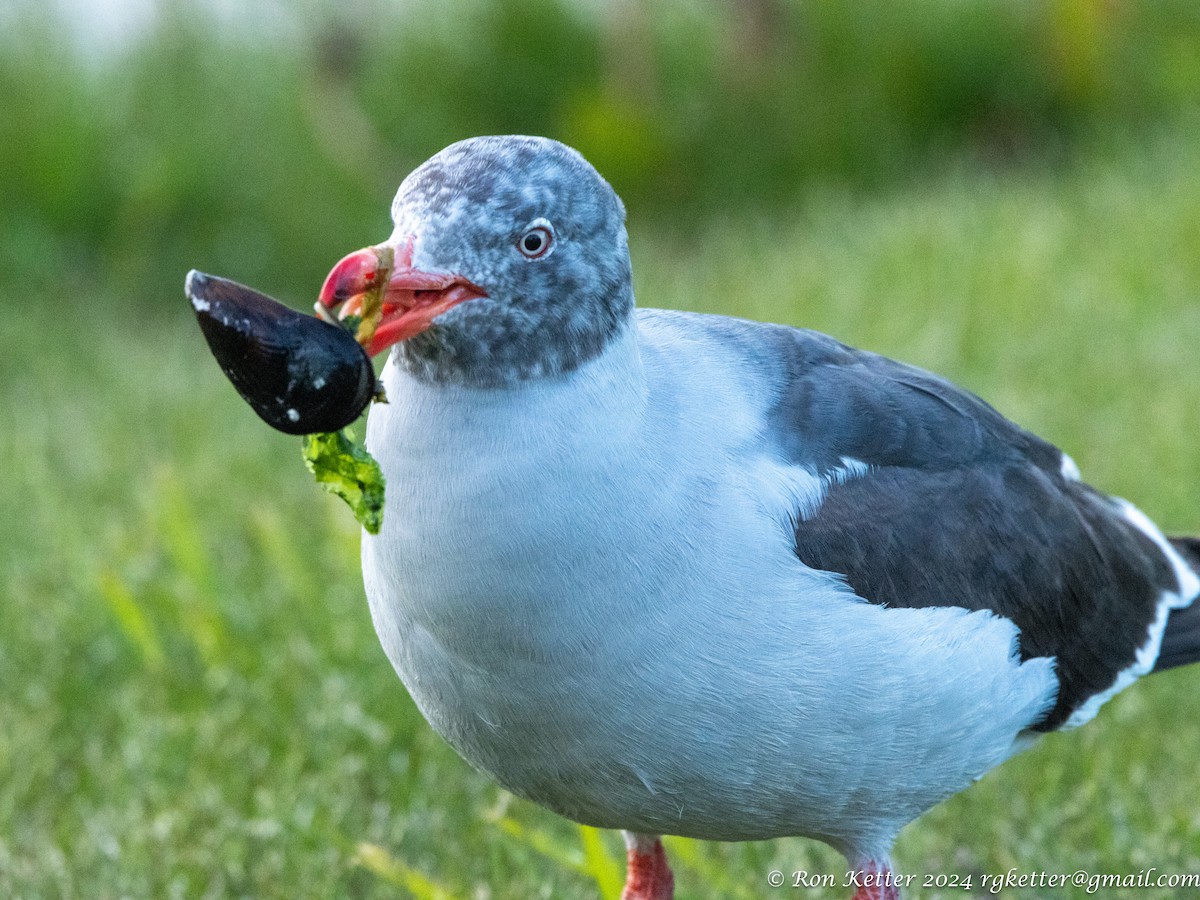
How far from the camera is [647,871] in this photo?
11.5 feet

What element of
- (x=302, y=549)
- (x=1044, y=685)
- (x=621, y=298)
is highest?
(x=621, y=298)

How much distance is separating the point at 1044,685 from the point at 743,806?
0.74 meters

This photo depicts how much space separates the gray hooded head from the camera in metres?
2.69

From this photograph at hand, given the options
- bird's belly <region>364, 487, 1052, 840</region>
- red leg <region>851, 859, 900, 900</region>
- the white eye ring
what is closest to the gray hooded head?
the white eye ring

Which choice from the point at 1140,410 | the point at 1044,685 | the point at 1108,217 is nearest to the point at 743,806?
the point at 1044,685

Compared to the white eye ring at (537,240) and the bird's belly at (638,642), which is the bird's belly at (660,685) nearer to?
the bird's belly at (638,642)

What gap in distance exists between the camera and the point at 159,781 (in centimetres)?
420

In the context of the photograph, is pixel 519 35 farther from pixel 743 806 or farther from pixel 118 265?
pixel 743 806

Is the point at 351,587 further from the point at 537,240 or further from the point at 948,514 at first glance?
the point at 537,240

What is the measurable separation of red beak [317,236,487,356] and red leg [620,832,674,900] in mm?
1337

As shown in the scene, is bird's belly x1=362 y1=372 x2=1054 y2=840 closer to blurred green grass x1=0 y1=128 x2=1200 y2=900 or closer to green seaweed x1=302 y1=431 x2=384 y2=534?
green seaweed x1=302 y1=431 x2=384 y2=534

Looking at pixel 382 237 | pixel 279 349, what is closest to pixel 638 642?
pixel 279 349

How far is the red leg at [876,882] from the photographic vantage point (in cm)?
324

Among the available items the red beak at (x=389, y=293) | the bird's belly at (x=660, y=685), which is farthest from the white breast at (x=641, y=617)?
the red beak at (x=389, y=293)
